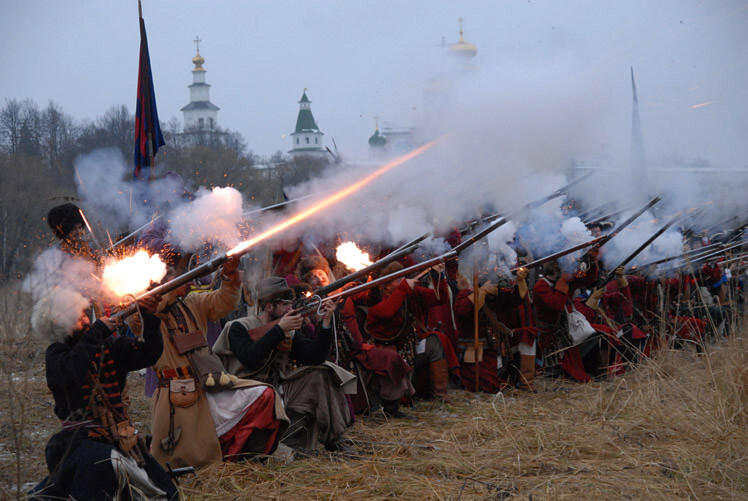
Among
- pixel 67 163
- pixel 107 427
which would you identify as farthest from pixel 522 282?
pixel 67 163

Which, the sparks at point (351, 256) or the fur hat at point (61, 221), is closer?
the fur hat at point (61, 221)

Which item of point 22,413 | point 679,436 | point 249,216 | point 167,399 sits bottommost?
point 679,436

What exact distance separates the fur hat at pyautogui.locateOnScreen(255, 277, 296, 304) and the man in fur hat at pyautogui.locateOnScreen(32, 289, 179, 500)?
1.54 metres

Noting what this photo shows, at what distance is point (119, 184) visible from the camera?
770cm

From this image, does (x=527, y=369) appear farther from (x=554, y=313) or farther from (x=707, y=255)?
(x=707, y=255)

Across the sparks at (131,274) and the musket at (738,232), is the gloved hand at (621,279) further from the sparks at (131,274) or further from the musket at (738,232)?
the sparks at (131,274)

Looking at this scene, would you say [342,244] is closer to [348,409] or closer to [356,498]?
[348,409]

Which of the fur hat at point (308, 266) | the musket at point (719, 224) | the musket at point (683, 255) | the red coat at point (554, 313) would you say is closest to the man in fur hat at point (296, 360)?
the fur hat at point (308, 266)

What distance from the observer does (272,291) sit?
577 centimetres

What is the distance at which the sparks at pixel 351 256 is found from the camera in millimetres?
6906

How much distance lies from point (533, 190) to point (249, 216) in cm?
359

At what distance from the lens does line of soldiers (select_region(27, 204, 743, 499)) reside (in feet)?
13.4

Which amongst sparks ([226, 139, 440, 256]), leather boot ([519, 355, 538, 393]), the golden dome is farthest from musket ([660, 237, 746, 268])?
the golden dome

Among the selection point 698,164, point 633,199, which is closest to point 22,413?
point 633,199
